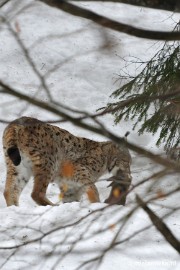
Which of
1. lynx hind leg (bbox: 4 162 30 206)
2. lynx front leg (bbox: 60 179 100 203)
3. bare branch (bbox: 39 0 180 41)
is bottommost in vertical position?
bare branch (bbox: 39 0 180 41)

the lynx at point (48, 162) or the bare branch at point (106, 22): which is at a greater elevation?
the lynx at point (48, 162)

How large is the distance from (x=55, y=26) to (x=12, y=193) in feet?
33.7

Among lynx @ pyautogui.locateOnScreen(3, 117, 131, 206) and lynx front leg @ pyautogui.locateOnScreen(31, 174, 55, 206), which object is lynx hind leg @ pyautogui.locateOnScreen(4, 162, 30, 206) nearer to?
lynx @ pyautogui.locateOnScreen(3, 117, 131, 206)

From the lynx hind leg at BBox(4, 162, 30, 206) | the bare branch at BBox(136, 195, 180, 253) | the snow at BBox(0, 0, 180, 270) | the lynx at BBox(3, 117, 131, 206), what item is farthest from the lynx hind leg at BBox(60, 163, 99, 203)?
the bare branch at BBox(136, 195, 180, 253)

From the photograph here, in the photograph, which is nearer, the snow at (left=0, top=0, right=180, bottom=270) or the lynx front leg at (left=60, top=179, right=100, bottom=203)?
the snow at (left=0, top=0, right=180, bottom=270)

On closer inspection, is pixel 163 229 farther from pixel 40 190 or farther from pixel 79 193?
pixel 40 190

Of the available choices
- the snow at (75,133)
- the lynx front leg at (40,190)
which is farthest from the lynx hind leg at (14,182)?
the snow at (75,133)

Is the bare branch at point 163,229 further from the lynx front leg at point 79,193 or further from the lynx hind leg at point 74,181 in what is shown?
the lynx hind leg at point 74,181

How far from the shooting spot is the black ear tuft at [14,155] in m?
9.55

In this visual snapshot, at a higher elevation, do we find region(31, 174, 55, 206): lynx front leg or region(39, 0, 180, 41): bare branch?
region(31, 174, 55, 206): lynx front leg

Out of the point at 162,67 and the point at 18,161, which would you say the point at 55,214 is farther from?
the point at 162,67

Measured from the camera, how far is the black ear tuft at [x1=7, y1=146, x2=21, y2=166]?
9.55 metres

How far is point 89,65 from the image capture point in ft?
57.6

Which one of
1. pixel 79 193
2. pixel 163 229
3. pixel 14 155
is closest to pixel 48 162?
pixel 14 155
